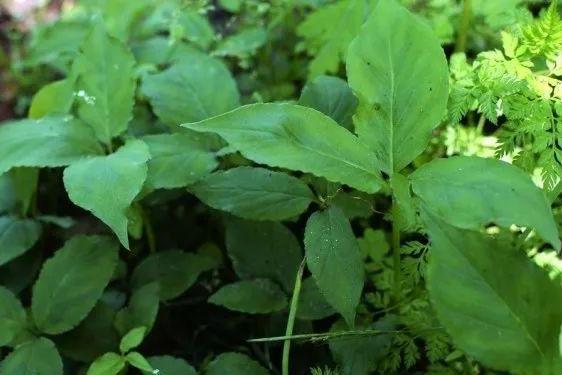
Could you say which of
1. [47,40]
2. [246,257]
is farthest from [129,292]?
[47,40]

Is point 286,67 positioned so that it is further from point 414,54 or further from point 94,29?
point 414,54

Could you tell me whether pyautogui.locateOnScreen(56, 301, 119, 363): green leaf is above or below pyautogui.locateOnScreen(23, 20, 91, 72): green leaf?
below

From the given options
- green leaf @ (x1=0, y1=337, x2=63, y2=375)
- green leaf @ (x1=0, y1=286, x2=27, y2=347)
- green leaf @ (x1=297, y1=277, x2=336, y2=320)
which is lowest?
green leaf @ (x1=0, y1=337, x2=63, y2=375)

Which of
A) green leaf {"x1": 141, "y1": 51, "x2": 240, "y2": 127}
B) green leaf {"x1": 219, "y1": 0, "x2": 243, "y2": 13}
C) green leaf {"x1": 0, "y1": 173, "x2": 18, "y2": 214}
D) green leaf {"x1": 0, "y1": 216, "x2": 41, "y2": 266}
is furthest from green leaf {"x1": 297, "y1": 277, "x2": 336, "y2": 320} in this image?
green leaf {"x1": 219, "y1": 0, "x2": 243, "y2": 13}

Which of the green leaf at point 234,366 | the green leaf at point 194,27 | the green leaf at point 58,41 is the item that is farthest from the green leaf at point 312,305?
the green leaf at point 58,41

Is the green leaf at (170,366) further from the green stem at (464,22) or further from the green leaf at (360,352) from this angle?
the green stem at (464,22)

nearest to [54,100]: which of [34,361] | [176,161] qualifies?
[176,161]

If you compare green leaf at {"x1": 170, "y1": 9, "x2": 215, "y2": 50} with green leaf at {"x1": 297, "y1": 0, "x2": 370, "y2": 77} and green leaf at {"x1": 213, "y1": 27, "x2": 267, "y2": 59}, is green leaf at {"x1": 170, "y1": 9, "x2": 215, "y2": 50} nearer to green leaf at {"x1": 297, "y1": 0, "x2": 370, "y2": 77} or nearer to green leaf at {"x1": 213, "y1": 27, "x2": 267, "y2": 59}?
green leaf at {"x1": 213, "y1": 27, "x2": 267, "y2": 59}
